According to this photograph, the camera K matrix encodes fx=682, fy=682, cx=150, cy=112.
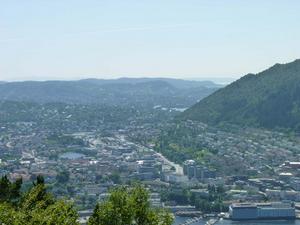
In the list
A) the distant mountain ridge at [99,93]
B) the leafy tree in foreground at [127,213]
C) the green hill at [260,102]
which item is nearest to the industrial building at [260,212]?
the leafy tree in foreground at [127,213]

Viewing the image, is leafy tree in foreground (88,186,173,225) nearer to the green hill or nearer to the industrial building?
the industrial building

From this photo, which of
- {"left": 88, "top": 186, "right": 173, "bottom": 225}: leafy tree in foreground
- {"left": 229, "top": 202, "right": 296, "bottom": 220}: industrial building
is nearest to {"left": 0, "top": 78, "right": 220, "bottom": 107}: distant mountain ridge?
{"left": 229, "top": 202, "right": 296, "bottom": 220}: industrial building

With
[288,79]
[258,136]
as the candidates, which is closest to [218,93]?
[288,79]

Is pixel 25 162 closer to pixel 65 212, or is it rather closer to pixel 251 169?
pixel 251 169

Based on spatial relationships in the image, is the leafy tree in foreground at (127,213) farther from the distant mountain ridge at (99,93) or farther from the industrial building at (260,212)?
the distant mountain ridge at (99,93)

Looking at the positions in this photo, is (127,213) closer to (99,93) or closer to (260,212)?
(260,212)

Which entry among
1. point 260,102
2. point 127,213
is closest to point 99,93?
point 260,102
